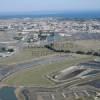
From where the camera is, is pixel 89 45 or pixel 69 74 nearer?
pixel 69 74

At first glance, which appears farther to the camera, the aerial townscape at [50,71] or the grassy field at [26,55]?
the grassy field at [26,55]

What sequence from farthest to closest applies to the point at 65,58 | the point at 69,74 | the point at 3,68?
the point at 65,58
the point at 3,68
the point at 69,74

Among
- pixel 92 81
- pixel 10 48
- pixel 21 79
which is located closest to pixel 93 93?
pixel 92 81

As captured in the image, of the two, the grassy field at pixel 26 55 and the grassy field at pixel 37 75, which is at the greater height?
the grassy field at pixel 37 75

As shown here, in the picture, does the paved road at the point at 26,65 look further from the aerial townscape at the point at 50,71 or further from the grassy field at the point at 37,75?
the grassy field at the point at 37,75

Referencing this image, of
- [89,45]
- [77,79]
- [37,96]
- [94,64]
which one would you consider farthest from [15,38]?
[37,96]

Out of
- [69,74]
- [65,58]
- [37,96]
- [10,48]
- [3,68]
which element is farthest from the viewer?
[10,48]

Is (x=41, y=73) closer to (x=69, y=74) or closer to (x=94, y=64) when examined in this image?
(x=69, y=74)
